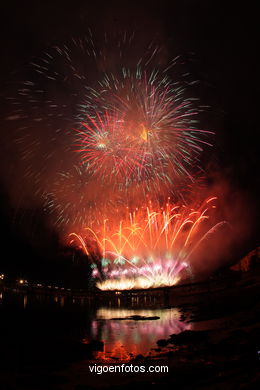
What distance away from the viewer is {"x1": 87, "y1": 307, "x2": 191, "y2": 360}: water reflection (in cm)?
1637

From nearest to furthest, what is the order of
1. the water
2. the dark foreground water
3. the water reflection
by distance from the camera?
the dark foreground water < the water < the water reflection

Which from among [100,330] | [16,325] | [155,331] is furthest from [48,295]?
[155,331]

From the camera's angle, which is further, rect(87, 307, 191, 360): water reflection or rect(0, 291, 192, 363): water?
rect(87, 307, 191, 360): water reflection

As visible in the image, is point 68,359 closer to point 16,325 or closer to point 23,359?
point 23,359

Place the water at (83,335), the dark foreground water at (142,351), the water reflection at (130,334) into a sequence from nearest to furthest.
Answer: the dark foreground water at (142,351), the water at (83,335), the water reflection at (130,334)

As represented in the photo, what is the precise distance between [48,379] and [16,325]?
15.7m

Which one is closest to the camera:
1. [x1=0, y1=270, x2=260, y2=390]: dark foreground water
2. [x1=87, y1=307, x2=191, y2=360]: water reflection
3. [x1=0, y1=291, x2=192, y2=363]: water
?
[x1=0, y1=270, x2=260, y2=390]: dark foreground water

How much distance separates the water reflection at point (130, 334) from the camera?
16370mm

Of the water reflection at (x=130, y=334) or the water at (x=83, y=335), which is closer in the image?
the water at (x=83, y=335)

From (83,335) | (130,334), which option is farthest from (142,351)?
(83,335)

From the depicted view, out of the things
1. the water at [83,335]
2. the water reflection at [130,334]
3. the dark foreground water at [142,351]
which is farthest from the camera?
the water reflection at [130,334]

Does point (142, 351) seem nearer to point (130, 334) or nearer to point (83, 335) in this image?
point (130, 334)

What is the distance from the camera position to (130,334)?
2155 cm

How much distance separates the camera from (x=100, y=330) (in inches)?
936
